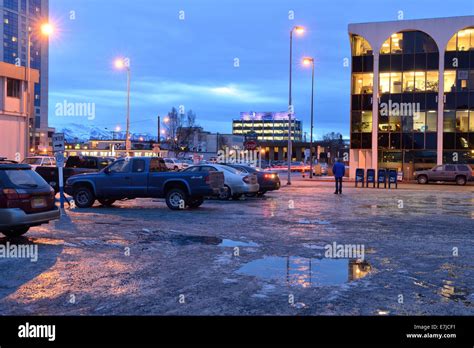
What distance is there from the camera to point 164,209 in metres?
18.2

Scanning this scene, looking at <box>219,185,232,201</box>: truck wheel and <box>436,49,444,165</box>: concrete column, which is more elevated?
Answer: <box>436,49,444,165</box>: concrete column

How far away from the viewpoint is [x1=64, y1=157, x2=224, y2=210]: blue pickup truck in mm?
17406

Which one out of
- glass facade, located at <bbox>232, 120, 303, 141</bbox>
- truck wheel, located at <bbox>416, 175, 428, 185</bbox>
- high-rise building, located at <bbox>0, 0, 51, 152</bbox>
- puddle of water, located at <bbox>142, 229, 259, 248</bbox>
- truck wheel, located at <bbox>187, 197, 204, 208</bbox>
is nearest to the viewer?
puddle of water, located at <bbox>142, 229, 259, 248</bbox>

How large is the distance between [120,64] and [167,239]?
1176 inches

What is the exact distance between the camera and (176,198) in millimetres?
17641

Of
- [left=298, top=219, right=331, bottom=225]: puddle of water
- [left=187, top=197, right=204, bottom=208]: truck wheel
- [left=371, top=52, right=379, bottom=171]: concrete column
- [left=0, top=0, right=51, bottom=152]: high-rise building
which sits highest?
[left=0, top=0, right=51, bottom=152]: high-rise building

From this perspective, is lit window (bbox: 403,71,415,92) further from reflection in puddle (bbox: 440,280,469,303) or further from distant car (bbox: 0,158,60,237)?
reflection in puddle (bbox: 440,280,469,303)

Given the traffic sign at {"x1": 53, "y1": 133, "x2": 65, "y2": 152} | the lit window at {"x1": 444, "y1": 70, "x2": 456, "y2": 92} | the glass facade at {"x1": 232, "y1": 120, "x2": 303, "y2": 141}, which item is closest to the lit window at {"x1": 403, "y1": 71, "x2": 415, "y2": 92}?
the lit window at {"x1": 444, "y1": 70, "x2": 456, "y2": 92}

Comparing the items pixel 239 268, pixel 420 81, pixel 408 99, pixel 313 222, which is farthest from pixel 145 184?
pixel 420 81

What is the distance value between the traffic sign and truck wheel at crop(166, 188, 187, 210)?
15.0ft

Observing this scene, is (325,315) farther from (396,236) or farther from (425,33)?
(425,33)

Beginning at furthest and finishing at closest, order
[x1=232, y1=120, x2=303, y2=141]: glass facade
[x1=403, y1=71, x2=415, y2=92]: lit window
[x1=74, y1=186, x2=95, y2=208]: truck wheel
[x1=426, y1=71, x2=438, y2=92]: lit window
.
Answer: [x1=232, y1=120, x2=303, y2=141]: glass facade → [x1=403, y1=71, x2=415, y2=92]: lit window → [x1=426, y1=71, x2=438, y2=92]: lit window → [x1=74, y1=186, x2=95, y2=208]: truck wheel

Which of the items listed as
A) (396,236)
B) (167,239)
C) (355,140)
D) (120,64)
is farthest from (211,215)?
(355,140)

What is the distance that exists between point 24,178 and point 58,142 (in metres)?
8.60
